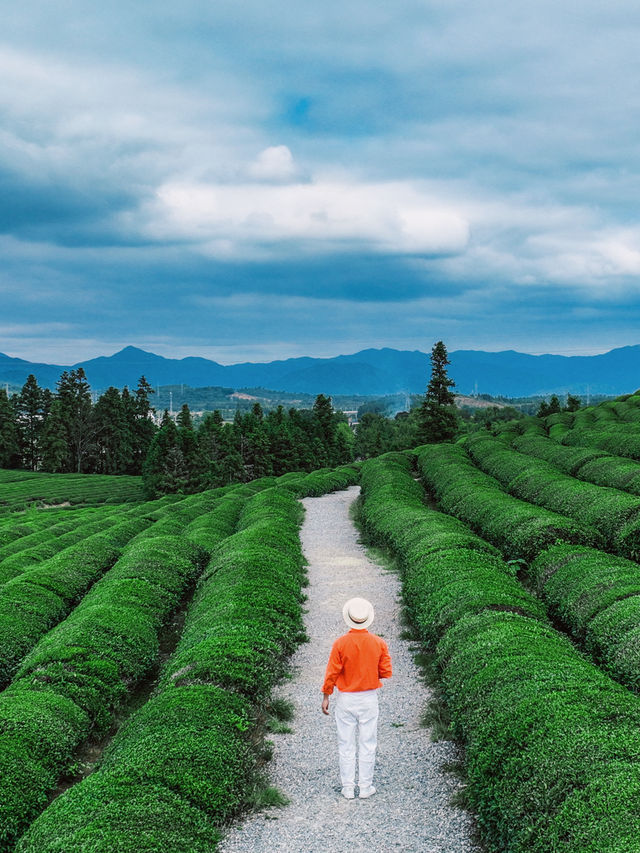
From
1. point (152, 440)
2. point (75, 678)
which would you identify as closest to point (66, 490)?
point (152, 440)

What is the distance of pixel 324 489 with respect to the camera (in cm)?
4328

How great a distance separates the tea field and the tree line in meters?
49.6

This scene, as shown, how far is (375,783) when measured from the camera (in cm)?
951

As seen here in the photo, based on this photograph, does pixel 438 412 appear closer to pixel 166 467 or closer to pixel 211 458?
pixel 211 458

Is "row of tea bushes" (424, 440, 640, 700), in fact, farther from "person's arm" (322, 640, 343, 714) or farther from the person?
"person's arm" (322, 640, 343, 714)

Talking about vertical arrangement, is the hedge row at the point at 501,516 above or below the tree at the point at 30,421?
below

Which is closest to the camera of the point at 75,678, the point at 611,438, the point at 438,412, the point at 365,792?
the point at 365,792

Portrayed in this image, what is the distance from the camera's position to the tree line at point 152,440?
78312mm

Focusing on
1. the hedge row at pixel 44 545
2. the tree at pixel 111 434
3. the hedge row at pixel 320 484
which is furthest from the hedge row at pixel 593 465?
the tree at pixel 111 434

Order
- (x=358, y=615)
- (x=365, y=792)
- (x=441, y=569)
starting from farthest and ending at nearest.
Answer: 1. (x=441, y=569)
2. (x=365, y=792)
3. (x=358, y=615)

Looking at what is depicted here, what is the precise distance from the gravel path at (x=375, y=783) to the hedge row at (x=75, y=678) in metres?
3.48

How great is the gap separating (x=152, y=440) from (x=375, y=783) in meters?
80.1

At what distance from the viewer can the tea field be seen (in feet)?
24.8

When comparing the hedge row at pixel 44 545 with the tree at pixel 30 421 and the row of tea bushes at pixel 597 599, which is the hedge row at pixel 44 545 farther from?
the tree at pixel 30 421
